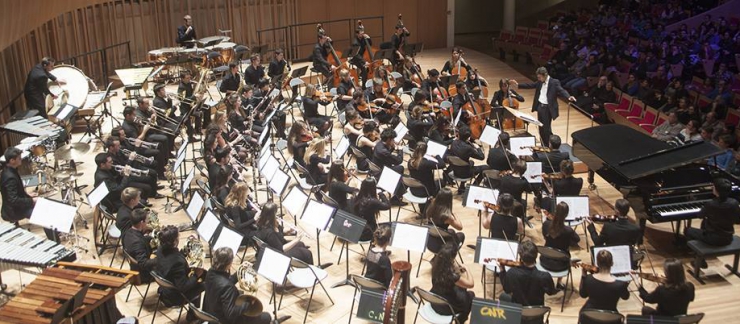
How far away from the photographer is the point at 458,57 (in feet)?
51.8

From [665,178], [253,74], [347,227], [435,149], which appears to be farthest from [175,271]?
[253,74]

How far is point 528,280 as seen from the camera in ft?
23.3

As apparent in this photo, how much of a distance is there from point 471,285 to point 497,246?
1.82 ft

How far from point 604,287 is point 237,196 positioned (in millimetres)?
4343

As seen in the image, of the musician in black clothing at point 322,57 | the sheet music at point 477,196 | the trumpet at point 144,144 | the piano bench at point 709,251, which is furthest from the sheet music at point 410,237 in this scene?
the musician in black clothing at point 322,57

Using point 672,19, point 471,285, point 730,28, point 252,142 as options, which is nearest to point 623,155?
point 471,285

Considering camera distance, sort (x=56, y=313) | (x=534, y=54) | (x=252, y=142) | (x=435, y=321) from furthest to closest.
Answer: (x=534, y=54) < (x=252, y=142) < (x=435, y=321) < (x=56, y=313)

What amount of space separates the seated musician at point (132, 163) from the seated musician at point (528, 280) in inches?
238

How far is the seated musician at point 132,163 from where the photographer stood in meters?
10.4

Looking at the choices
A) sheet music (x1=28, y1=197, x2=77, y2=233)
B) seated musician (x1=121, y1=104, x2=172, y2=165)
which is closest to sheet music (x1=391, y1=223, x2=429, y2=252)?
sheet music (x1=28, y1=197, x2=77, y2=233)

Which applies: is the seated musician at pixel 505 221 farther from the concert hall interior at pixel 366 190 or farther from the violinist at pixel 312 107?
the violinist at pixel 312 107

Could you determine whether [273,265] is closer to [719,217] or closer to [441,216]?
[441,216]

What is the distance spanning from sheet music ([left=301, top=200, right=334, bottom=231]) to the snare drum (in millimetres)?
10584

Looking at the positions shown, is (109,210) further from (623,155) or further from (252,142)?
(623,155)
